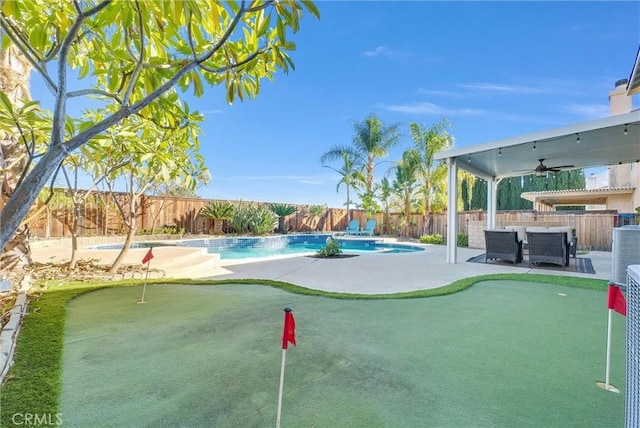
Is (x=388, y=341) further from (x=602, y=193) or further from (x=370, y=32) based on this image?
(x=602, y=193)

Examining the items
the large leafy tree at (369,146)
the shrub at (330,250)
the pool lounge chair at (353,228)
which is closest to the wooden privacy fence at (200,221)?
the pool lounge chair at (353,228)

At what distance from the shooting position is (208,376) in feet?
7.46

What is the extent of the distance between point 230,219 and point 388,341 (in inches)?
617

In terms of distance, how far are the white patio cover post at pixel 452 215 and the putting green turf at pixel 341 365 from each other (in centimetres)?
427

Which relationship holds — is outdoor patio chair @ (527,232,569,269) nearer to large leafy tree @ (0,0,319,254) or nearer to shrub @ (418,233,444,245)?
shrub @ (418,233,444,245)

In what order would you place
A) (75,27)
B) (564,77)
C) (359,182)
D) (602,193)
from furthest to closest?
(359,182) → (602,193) → (564,77) → (75,27)

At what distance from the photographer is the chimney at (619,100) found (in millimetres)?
16359

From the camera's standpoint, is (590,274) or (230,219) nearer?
(590,274)

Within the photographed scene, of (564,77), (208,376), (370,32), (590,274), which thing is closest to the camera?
(208,376)

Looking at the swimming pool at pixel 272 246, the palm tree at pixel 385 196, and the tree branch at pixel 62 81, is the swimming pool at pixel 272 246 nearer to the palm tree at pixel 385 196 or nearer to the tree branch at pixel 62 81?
the palm tree at pixel 385 196

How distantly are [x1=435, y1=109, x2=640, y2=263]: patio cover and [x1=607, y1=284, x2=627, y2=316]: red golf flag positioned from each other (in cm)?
607

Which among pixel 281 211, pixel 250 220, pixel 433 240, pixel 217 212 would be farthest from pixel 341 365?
pixel 281 211

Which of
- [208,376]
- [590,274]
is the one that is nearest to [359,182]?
[590,274]

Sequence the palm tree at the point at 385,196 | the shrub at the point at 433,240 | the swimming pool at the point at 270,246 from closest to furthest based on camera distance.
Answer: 1. the swimming pool at the point at 270,246
2. the shrub at the point at 433,240
3. the palm tree at the point at 385,196
